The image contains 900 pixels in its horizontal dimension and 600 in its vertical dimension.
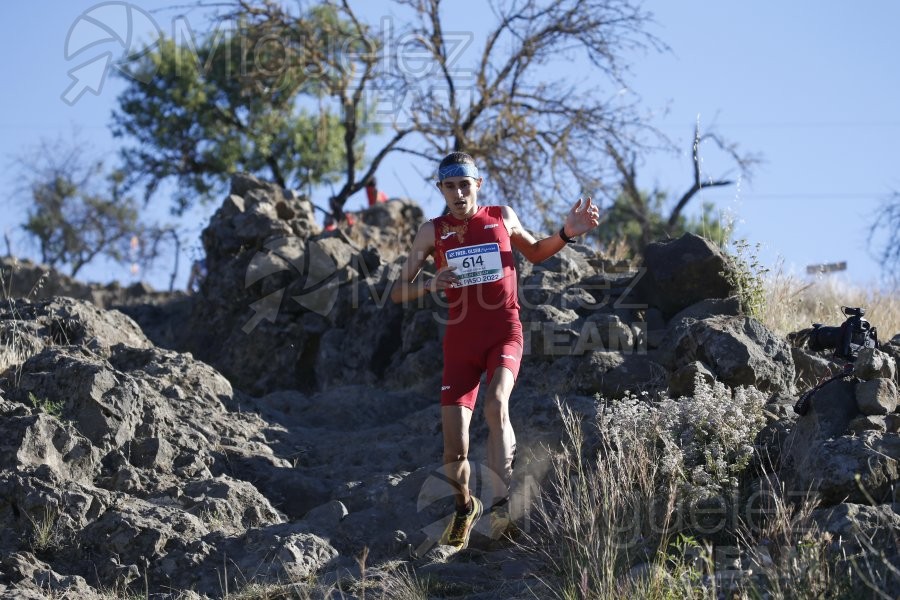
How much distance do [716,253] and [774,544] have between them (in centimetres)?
428

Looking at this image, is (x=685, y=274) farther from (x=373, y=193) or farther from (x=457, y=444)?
(x=373, y=193)

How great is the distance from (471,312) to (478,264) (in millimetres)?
275

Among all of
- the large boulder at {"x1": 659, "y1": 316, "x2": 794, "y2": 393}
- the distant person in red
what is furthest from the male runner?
the distant person in red

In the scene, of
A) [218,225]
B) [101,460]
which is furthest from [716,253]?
[218,225]

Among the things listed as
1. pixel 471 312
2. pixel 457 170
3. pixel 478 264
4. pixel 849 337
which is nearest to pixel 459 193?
pixel 457 170

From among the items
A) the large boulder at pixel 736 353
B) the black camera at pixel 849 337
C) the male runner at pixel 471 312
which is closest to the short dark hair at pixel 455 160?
the male runner at pixel 471 312

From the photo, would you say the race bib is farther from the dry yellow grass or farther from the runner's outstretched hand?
the dry yellow grass

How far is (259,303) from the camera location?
1332 centimetres

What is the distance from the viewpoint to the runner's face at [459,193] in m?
7.00

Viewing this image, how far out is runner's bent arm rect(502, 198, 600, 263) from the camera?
6930mm

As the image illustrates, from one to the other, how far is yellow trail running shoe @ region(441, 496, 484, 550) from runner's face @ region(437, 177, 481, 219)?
1.64 m

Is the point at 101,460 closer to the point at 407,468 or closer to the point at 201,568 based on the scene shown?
the point at 201,568

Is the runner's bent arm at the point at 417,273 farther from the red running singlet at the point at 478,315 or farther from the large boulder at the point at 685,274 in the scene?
the large boulder at the point at 685,274

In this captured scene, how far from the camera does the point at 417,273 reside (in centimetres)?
718
